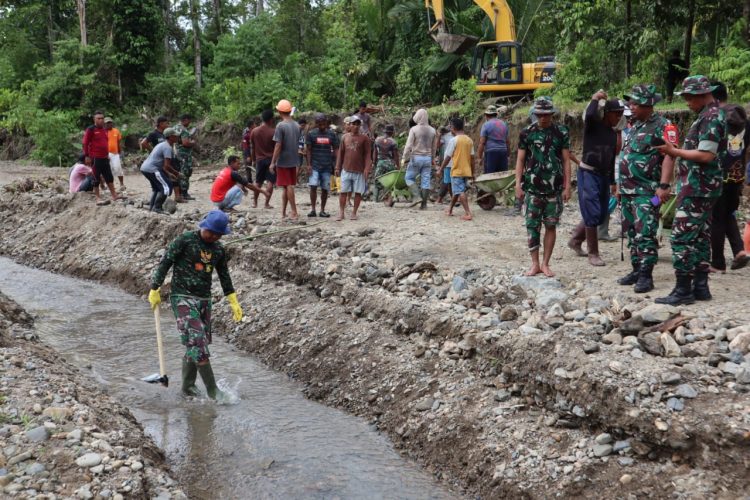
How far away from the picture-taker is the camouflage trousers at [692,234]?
6047 mm

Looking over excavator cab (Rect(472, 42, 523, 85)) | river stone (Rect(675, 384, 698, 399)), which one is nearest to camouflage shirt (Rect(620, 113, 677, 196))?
river stone (Rect(675, 384, 698, 399))

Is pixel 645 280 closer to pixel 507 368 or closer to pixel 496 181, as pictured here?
pixel 507 368

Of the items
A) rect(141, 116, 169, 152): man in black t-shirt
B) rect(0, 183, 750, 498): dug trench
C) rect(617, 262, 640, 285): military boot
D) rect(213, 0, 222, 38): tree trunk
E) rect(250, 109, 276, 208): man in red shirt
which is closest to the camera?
rect(0, 183, 750, 498): dug trench

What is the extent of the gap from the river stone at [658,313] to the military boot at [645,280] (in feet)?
2.21

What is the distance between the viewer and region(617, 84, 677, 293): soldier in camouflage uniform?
6.50 metres

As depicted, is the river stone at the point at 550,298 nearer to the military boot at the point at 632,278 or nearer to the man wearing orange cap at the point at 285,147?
the military boot at the point at 632,278

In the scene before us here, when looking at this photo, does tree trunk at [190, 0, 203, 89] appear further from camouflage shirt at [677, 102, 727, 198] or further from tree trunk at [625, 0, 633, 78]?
camouflage shirt at [677, 102, 727, 198]

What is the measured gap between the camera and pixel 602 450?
4.95m

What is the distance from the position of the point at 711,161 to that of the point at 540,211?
180 centimetres

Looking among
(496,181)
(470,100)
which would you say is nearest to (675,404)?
(496,181)

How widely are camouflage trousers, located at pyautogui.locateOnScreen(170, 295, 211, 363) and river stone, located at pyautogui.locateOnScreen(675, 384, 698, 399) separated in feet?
12.9

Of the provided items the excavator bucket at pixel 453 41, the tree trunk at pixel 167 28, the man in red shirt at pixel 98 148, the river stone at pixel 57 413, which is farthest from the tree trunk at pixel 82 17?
the river stone at pixel 57 413

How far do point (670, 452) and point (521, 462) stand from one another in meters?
1.01

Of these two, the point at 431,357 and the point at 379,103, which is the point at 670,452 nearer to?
the point at 431,357
